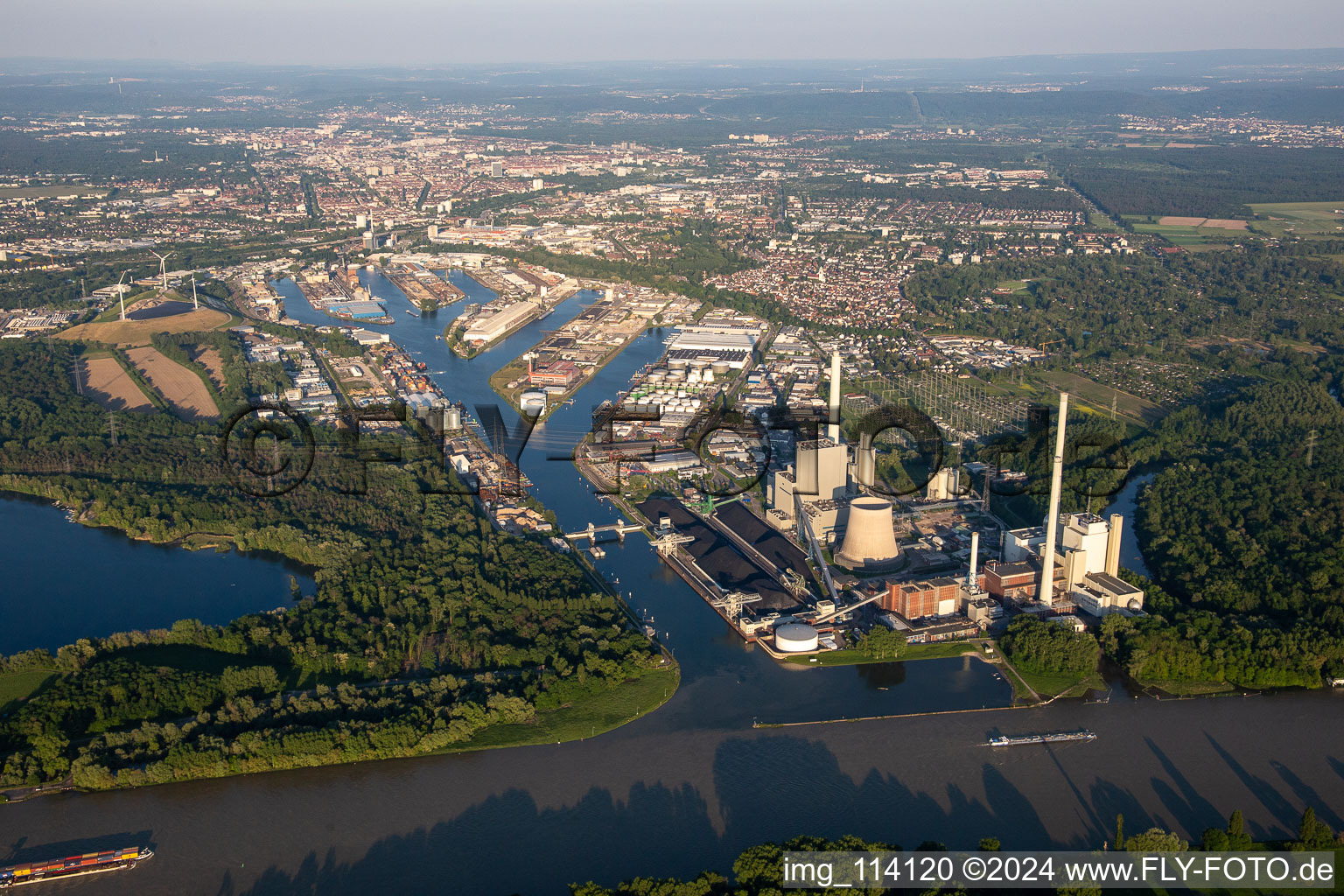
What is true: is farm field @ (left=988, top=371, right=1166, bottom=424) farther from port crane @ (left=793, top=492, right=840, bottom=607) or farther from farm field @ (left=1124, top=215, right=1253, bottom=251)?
farm field @ (left=1124, top=215, right=1253, bottom=251)

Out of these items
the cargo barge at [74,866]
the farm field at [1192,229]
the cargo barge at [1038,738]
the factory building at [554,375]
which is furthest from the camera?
the farm field at [1192,229]

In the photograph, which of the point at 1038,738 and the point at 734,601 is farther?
the point at 734,601

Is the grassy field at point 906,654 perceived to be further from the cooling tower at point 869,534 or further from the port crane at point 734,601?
the cooling tower at point 869,534

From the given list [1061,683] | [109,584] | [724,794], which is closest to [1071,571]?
[1061,683]

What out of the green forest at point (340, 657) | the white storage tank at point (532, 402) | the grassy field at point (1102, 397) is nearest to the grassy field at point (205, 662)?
the green forest at point (340, 657)

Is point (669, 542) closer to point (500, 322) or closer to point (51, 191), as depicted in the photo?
point (500, 322)

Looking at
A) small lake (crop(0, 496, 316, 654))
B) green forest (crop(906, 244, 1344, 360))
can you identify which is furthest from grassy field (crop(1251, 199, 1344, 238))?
small lake (crop(0, 496, 316, 654))
